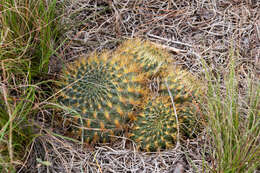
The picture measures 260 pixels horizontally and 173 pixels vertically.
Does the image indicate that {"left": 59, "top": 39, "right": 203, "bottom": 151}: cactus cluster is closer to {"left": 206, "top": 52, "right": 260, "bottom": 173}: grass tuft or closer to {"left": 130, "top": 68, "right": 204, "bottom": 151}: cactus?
{"left": 130, "top": 68, "right": 204, "bottom": 151}: cactus

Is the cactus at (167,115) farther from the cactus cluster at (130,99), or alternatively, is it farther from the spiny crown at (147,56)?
the spiny crown at (147,56)

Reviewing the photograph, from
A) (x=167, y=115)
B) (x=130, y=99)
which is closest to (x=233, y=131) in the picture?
(x=167, y=115)

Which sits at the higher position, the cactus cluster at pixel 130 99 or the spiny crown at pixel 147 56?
the spiny crown at pixel 147 56

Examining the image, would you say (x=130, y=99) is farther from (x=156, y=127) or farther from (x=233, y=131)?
(x=233, y=131)

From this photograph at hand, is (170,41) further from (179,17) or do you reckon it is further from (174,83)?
(174,83)

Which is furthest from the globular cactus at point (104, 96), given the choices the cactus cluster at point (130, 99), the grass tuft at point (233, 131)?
the grass tuft at point (233, 131)

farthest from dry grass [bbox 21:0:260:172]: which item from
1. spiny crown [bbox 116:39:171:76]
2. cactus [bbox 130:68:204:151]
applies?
spiny crown [bbox 116:39:171:76]

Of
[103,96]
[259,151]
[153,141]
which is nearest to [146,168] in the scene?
[153,141]
